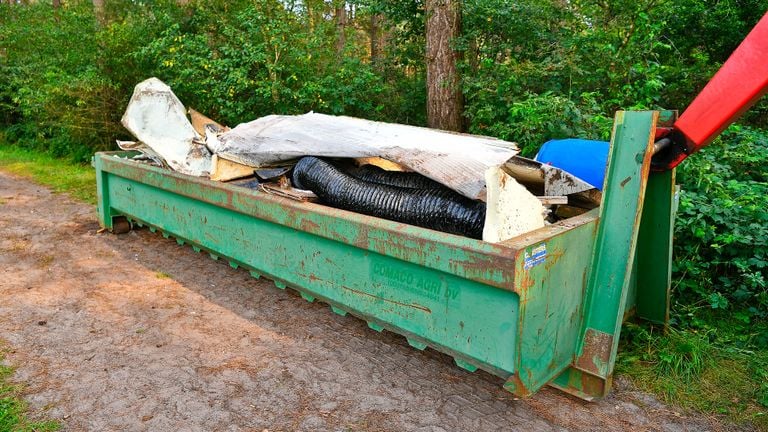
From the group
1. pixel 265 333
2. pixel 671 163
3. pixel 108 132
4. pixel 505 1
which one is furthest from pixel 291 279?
pixel 108 132

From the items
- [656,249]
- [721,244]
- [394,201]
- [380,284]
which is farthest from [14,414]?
[721,244]

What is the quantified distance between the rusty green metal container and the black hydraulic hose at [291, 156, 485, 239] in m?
0.22

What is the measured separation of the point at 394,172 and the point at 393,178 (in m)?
0.05

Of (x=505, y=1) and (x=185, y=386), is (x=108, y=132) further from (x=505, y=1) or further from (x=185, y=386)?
(x=185, y=386)

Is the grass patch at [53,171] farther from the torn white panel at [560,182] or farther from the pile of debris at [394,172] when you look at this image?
the torn white panel at [560,182]

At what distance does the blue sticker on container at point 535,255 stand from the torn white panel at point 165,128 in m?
2.93

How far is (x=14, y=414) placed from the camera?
Result: 2652 mm

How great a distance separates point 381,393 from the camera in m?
2.89

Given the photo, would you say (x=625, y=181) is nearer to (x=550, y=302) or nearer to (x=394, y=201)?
(x=550, y=302)

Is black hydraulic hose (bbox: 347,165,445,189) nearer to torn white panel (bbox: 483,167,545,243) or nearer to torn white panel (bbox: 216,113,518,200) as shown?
torn white panel (bbox: 216,113,518,200)

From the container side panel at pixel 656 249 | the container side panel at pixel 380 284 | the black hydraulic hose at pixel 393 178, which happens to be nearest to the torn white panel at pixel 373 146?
the black hydraulic hose at pixel 393 178

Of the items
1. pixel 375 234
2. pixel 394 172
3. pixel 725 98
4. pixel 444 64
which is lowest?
pixel 375 234

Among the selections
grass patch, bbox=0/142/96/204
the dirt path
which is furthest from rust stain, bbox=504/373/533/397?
grass patch, bbox=0/142/96/204

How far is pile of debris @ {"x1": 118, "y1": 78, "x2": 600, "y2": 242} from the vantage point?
2729 mm
